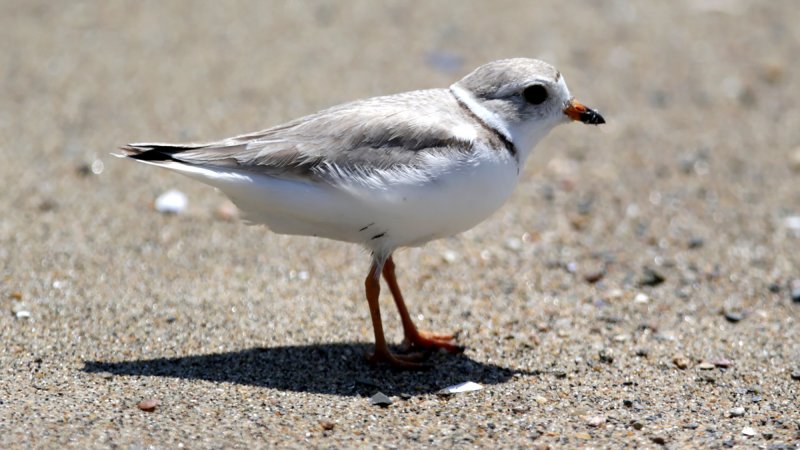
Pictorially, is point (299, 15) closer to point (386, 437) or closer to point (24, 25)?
point (24, 25)

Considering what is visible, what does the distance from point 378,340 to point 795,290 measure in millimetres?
2867

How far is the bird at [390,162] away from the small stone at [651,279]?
1545 mm

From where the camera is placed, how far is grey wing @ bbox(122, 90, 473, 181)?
478 centimetres

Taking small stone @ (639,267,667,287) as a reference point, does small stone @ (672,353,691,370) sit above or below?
below

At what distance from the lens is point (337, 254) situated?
6.49 m

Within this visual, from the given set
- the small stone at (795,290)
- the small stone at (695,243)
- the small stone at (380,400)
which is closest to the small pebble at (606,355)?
the small stone at (380,400)

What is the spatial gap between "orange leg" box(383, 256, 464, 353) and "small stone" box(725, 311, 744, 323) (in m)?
1.73

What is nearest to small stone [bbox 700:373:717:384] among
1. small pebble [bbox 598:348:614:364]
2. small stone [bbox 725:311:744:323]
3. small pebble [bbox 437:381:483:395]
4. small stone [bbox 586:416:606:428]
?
small pebble [bbox 598:348:614:364]

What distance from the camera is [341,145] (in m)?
4.84

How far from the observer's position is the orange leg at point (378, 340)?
5.01 meters

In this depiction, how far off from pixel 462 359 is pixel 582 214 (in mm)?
2411

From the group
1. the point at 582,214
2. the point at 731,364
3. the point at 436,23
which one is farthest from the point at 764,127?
the point at 731,364

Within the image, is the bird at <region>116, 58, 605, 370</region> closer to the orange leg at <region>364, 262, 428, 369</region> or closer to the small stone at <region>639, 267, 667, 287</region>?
the orange leg at <region>364, 262, 428, 369</region>

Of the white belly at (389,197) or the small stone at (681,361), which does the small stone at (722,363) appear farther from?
the white belly at (389,197)
